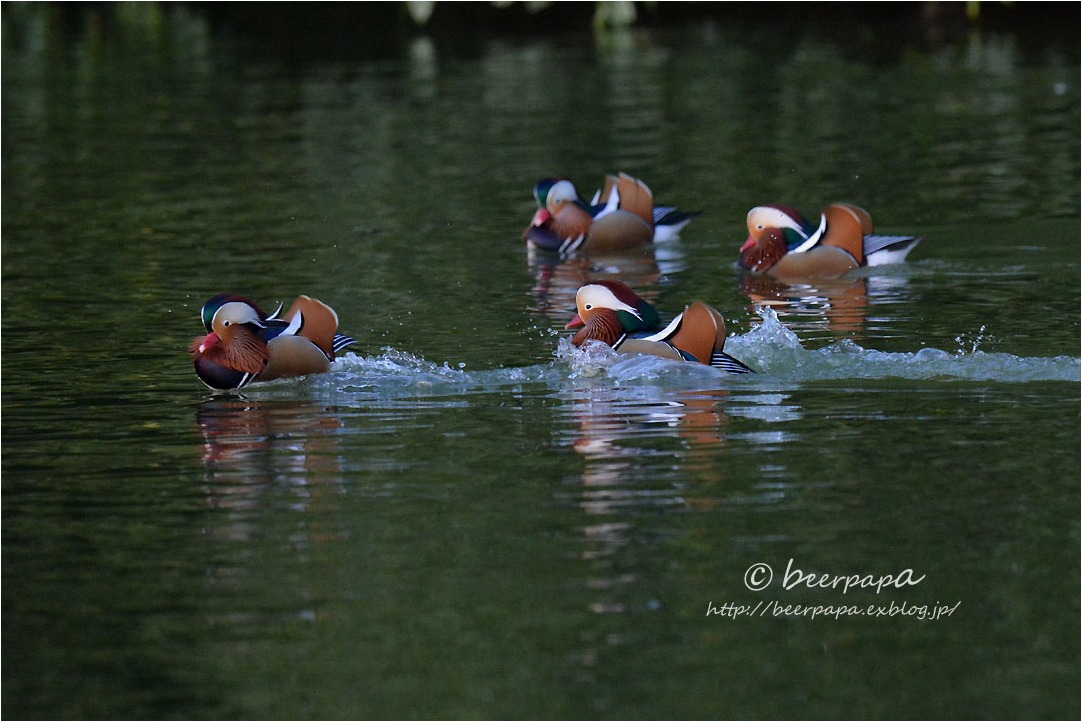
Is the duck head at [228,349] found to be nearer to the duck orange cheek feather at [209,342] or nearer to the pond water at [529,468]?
the duck orange cheek feather at [209,342]

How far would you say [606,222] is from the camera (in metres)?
20.1

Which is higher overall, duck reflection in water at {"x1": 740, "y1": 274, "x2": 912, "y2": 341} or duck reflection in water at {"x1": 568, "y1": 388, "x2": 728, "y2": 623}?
duck reflection in water at {"x1": 568, "y1": 388, "x2": 728, "y2": 623}

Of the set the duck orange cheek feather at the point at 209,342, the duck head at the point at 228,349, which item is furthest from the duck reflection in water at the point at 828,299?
the duck orange cheek feather at the point at 209,342

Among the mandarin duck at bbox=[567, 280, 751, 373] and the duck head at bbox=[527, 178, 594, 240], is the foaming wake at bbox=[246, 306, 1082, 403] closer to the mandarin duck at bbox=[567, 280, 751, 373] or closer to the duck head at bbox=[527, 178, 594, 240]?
the mandarin duck at bbox=[567, 280, 751, 373]

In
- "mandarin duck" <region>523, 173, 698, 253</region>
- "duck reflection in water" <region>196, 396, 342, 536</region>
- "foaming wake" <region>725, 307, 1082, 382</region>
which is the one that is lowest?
"mandarin duck" <region>523, 173, 698, 253</region>

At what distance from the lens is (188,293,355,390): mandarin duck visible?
1298 centimetres

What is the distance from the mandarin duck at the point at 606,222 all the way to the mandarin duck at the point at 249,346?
714cm

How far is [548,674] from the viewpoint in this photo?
784 centimetres

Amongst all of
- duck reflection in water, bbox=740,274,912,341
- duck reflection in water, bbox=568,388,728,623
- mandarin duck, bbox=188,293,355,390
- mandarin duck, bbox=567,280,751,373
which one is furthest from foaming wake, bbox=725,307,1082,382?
mandarin duck, bbox=188,293,355,390

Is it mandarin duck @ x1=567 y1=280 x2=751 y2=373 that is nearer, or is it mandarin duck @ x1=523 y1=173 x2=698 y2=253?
mandarin duck @ x1=567 y1=280 x2=751 y2=373

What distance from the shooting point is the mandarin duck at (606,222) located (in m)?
20.1

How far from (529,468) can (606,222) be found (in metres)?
9.54

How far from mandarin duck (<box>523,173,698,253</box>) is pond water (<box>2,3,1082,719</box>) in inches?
13.8

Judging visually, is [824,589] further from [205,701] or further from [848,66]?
[848,66]
